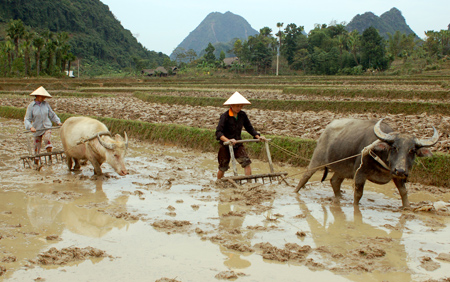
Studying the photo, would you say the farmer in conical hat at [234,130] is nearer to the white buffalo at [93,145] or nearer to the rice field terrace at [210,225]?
the rice field terrace at [210,225]

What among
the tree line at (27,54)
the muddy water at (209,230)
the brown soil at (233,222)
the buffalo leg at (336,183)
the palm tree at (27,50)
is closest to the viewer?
the muddy water at (209,230)

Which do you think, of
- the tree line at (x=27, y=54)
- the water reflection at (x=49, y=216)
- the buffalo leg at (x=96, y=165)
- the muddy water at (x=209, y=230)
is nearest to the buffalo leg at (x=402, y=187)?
the muddy water at (x=209, y=230)

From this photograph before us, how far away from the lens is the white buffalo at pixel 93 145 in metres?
7.24

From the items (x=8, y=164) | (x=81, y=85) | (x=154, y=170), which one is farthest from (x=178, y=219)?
(x=81, y=85)

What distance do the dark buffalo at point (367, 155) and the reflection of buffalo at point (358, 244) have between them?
53cm

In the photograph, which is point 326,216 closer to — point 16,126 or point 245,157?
point 245,157

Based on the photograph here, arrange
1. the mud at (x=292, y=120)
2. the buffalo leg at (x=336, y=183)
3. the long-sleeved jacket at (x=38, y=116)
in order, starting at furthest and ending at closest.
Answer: the mud at (x=292, y=120) → the long-sleeved jacket at (x=38, y=116) → the buffalo leg at (x=336, y=183)

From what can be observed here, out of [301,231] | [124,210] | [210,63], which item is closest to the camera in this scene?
[301,231]

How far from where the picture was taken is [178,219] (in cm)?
545

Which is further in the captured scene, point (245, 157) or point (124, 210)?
point (245, 157)

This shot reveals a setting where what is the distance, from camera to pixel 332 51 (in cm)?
5850

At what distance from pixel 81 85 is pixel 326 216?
40.2 metres

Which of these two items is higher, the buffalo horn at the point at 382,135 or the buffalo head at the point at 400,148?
the buffalo horn at the point at 382,135

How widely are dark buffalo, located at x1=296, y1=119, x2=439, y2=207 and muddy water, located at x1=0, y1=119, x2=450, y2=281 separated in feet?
1.41
